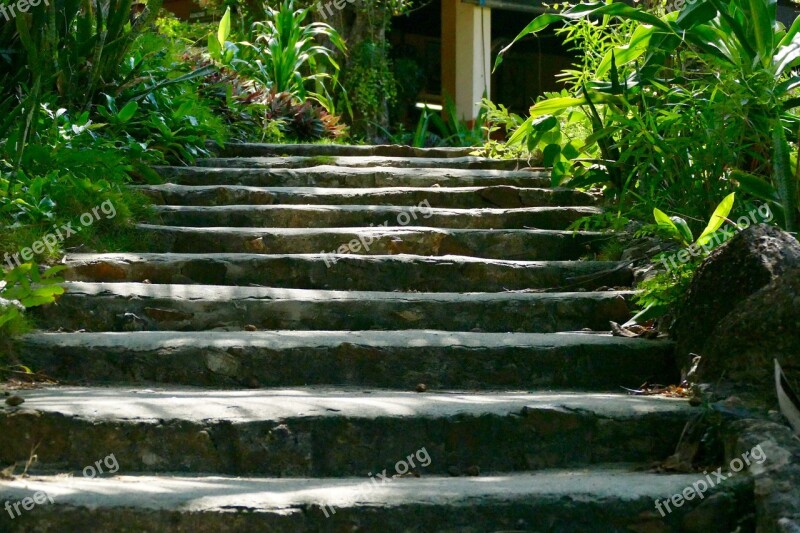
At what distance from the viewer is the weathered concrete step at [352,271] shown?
3203mm

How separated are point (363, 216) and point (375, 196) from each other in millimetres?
346

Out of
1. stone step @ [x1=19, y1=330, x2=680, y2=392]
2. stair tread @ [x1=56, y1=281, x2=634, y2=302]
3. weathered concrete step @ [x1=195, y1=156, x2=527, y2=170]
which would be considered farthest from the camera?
weathered concrete step @ [x1=195, y1=156, x2=527, y2=170]

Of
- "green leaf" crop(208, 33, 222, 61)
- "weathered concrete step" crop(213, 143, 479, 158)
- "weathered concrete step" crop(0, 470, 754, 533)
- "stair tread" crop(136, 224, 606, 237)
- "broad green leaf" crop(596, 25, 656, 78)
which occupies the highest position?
"green leaf" crop(208, 33, 222, 61)

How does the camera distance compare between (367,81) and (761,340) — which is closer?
(761,340)

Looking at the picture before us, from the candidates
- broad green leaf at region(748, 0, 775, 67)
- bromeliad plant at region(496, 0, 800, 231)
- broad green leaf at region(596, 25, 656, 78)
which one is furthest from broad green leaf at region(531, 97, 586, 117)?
broad green leaf at region(748, 0, 775, 67)

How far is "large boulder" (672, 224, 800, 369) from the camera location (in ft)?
7.72

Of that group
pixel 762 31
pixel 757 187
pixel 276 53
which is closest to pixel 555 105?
pixel 762 31

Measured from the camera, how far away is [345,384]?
2.53 m

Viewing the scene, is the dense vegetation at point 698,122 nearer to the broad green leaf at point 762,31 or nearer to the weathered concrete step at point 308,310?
the broad green leaf at point 762,31

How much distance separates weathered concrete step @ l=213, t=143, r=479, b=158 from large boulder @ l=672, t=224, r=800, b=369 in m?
3.06

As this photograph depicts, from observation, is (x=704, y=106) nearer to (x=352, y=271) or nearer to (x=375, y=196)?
(x=352, y=271)

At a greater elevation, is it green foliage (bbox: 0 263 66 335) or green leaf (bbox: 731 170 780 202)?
green leaf (bbox: 731 170 780 202)

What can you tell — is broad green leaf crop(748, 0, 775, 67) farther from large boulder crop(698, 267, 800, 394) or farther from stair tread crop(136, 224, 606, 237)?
large boulder crop(698, 267, 800, 394)

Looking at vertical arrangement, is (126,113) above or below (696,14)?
below
